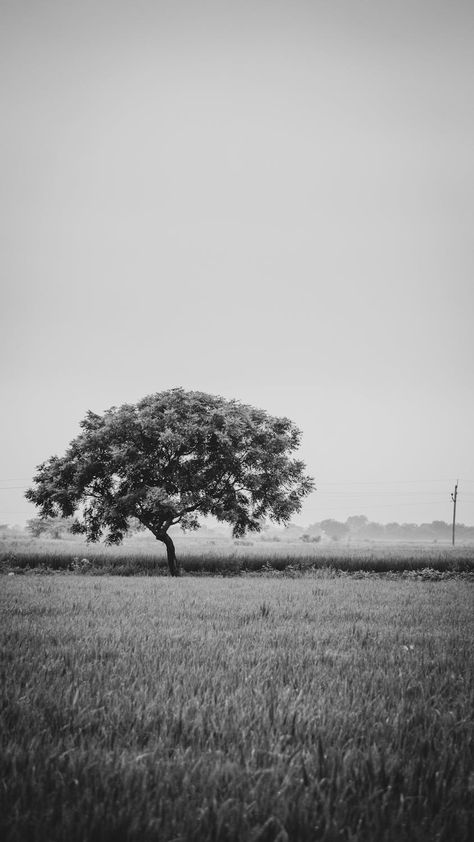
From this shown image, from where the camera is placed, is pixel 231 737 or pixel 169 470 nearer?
pixel 231 737

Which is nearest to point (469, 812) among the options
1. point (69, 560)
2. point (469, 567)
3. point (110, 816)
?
point (110, 816)

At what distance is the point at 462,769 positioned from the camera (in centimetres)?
276

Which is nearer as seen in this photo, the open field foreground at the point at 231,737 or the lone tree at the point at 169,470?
the open field foreground at the point at 231,737

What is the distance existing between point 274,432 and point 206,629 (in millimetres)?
20491

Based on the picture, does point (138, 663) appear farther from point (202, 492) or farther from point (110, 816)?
point (202, 492)

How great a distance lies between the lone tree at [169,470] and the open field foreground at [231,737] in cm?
1796

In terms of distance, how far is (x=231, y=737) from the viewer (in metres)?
3.16

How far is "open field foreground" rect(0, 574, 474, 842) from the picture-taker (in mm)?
2096

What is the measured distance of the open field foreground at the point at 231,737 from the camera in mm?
2096

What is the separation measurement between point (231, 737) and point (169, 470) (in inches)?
890

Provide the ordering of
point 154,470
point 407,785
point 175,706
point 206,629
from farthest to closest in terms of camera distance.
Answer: point 154,470 < point 206,629 < point 175,706 < point 407,785

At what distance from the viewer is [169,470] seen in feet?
83.3

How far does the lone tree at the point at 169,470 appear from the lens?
2467cm

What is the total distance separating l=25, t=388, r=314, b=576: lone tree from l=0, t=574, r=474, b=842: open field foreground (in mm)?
17962
